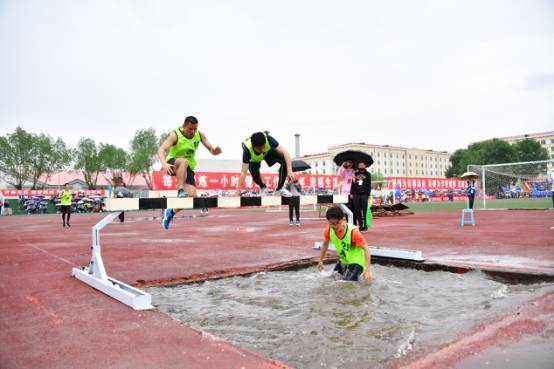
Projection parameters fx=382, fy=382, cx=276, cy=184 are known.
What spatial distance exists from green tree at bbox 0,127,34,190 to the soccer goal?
48.1 meters

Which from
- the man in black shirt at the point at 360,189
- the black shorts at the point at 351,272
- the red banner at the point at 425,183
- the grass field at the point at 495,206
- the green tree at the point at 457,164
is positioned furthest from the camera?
the green tree at the point at 457,164

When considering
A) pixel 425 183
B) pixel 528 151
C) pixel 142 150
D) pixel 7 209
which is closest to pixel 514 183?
pixel 425 183

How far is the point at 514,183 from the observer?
3075cm

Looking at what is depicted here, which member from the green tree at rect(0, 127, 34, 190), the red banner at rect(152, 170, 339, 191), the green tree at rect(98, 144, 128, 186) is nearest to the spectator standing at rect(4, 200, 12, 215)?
the red banner at rect(152, 170, 339, 191)

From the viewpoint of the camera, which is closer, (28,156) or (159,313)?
(159,313)

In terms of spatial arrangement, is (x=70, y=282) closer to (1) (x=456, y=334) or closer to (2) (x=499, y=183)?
(1) (x=456, y=334)

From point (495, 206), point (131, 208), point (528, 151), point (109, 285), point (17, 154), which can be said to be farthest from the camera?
point (528, 151)

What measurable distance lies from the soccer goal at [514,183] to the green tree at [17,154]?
48.1m

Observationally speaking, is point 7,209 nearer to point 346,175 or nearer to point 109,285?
point 346,175

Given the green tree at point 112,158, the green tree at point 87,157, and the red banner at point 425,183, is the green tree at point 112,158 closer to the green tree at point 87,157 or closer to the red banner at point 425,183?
the green tree at point 87,157

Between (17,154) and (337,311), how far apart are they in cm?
5341

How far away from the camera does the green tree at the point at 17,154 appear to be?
45469mm

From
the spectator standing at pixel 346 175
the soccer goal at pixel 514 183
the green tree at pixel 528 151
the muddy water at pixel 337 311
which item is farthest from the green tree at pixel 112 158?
the green tree at pixel 528 151

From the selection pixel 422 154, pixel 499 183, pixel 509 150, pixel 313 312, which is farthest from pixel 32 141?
pixel 422 154
